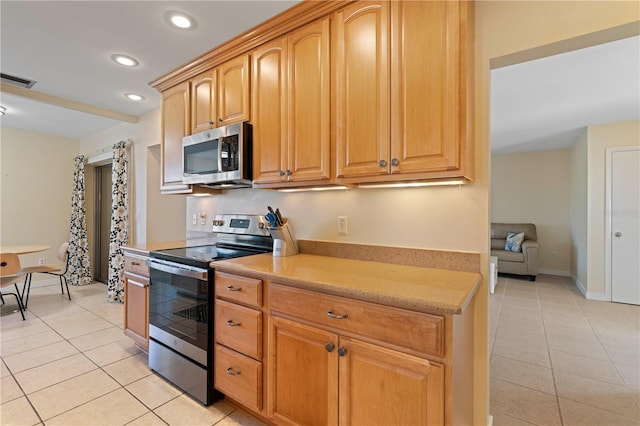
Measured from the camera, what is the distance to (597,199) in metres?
4.21

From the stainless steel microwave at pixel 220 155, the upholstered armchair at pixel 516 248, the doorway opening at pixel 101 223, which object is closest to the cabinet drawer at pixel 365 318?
the stainless steel microwave at pixel 220 155

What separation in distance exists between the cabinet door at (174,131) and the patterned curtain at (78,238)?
3.23 meters

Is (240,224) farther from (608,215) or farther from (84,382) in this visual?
(608,215)

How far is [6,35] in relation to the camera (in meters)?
2.14

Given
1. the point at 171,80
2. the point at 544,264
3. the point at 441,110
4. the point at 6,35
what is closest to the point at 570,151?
the point at 544,264

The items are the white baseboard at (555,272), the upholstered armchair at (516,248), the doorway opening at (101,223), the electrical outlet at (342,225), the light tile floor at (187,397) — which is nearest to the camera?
the light tile floor at (187,397)

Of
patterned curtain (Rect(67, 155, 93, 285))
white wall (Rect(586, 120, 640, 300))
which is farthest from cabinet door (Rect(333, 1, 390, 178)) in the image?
patterned curtain (Rect(67, 155, 93, 285))

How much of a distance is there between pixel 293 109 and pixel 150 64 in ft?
5.41

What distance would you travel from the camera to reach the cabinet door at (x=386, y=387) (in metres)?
1.08

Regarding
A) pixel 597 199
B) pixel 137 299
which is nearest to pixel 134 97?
pixel 137 299

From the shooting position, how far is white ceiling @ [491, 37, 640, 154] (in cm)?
249

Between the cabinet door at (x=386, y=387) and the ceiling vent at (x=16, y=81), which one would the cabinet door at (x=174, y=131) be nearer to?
the ceiling vent at (x=16, y=81)

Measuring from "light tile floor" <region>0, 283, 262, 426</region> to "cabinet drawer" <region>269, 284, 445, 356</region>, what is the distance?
0.86 m

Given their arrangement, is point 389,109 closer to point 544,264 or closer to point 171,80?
point 171,80
